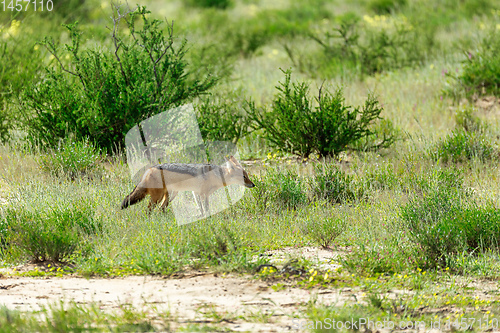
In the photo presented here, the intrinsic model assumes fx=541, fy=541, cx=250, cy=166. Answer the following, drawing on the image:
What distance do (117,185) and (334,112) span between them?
3.14m

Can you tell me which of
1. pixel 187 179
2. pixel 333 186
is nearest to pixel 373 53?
pixel 333 186

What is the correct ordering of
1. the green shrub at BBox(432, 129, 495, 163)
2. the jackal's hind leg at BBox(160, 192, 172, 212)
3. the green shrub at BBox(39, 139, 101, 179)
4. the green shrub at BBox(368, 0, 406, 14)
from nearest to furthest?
1. the jackal's hind leg at BBox(160, 192, 172, 212)
2. the green shrub at BBox(39, 139, 101, 179)
3. the green shrub at BBox(432, 129, 495, 163)
4. the green shrub at BBox(368, 0, 406, 14)

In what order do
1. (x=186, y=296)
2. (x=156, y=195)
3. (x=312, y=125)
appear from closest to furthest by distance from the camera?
(x=186, y=296)
(x=156, y=195)
(x=312, y=125)

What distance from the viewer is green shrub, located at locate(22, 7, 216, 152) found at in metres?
7.20

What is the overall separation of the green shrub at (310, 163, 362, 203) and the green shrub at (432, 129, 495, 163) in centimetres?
159

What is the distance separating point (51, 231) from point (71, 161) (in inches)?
79.0

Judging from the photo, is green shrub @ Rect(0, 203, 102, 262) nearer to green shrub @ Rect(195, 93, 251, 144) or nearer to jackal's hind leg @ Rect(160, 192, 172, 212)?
jackal's hind leg @ Rect(160, 192, 172, 212)

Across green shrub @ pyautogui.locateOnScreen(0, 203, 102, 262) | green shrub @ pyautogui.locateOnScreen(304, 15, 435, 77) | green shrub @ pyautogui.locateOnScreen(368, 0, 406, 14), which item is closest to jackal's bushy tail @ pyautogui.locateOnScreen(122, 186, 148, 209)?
green shrub @ pyautogui.locateOnScreen(0, 203, 102, 262)

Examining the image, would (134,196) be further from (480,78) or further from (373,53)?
(373,53)

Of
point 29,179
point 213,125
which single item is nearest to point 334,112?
point 213,125

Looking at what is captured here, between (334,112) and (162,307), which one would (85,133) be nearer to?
(334,112)

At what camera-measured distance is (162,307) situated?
378cm

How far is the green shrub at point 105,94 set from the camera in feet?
23.6

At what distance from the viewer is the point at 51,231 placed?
4.80 metres
